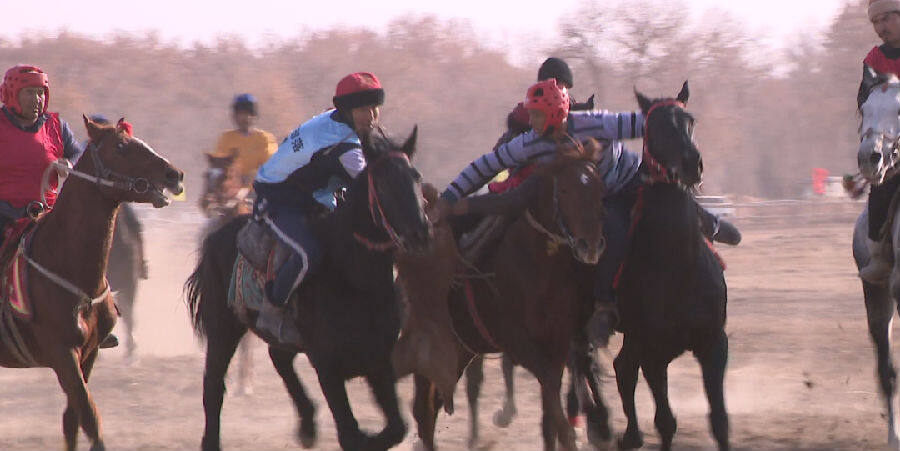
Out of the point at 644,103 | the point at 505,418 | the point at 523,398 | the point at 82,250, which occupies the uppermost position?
the point at 644,103

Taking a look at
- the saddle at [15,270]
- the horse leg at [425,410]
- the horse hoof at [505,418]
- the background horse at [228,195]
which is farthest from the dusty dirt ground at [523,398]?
the saddle at [15,270]

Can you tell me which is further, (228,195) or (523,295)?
(228,195)

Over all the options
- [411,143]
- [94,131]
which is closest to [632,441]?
[411,143]

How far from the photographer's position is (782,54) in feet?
331

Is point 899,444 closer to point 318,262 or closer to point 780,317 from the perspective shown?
point 318,262

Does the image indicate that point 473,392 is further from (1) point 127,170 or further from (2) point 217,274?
(1) point 127,170

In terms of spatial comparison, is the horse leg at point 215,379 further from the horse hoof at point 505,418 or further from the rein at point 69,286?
the horse hoof at point 505,418

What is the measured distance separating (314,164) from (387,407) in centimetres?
153

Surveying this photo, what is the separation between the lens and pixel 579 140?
887 cm

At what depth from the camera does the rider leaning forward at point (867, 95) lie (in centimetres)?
934

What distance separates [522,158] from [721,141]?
82.5 meters

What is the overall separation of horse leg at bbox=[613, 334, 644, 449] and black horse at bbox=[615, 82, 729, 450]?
36 cm

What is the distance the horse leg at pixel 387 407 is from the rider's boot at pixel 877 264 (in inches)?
149

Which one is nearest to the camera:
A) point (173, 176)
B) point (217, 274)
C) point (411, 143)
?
point (411, 143)
